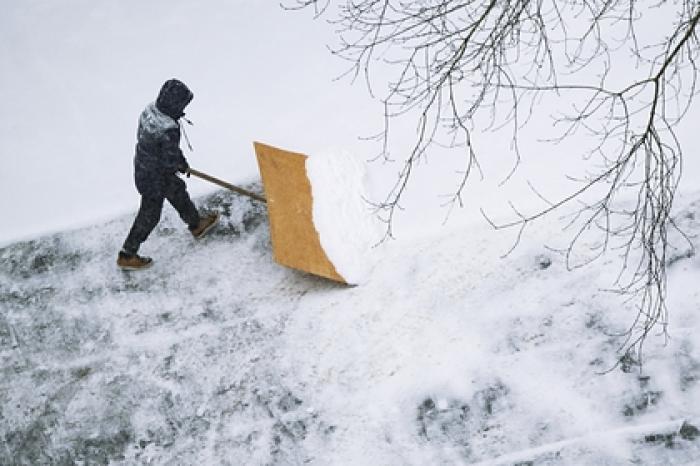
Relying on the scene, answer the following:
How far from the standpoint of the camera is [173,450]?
16.6 feet

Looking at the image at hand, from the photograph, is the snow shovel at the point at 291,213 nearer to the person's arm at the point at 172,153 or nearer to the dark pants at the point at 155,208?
the person's arm at the point at 172,153

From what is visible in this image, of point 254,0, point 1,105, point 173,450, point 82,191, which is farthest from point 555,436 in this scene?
point 1,105

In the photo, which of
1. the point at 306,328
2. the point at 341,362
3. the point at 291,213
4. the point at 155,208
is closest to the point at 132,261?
the point at 155,208

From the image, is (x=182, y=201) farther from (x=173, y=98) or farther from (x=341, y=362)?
(x=341, y=362)

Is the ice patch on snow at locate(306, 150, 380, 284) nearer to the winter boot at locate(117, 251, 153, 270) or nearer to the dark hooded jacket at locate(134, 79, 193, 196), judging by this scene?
the dark hooded jacket at locate(134, 79, 193, 196)

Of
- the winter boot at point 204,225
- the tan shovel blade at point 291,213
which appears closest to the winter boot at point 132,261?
the winter boot at point 204,225

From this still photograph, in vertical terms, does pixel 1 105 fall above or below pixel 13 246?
above

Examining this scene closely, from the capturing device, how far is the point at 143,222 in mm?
5777

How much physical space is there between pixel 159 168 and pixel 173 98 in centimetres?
49

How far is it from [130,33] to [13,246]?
238 centimetres

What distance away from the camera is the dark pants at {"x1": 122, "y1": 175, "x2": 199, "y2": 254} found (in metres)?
5.71

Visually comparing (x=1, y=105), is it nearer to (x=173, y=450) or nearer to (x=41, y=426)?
(x=41, y=426)

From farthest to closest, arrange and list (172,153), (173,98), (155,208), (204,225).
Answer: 1. (204,225)
2. (155,208)
3. (172,153)
4. (173,98)

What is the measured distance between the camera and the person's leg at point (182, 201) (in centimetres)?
573
